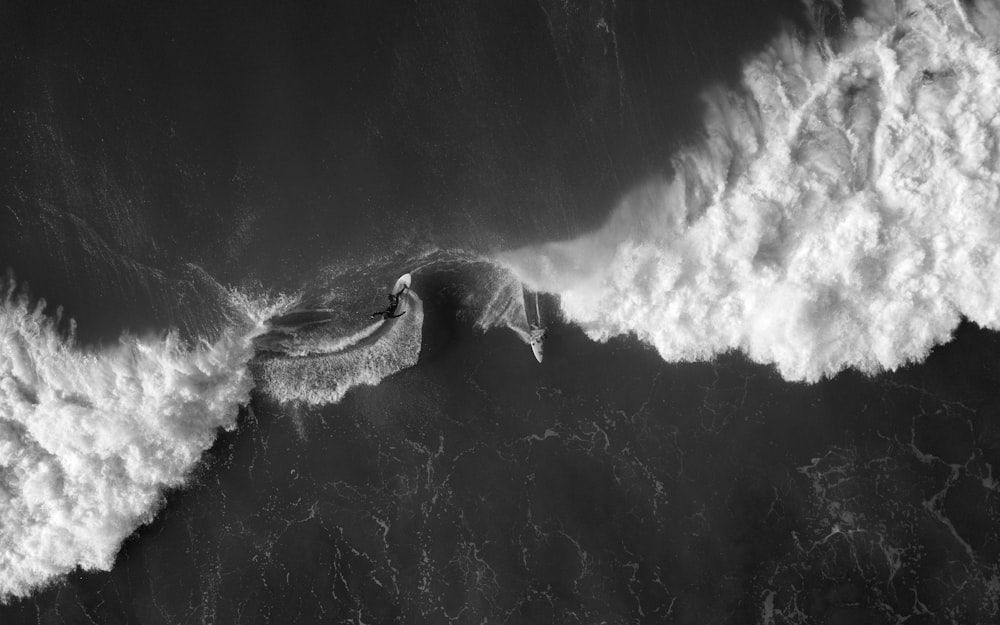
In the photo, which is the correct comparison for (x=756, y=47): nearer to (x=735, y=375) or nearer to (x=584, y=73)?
(x=584, y=73)

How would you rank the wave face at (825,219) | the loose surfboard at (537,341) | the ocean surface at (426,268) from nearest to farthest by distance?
1. the wave face at (825,219)
2. the ocean surface at (426,268)
3. the loose surfboard at (537,341)

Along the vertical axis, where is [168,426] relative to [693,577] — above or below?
above

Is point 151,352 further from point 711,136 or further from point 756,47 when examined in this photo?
point 756,47

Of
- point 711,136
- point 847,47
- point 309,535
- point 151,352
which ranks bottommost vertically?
point 309,535

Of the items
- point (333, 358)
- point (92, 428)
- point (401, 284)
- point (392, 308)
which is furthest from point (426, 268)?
point (92, 428)

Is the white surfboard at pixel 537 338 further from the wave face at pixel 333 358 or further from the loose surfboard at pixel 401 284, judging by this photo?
the loose surfboard at pixel 401 284

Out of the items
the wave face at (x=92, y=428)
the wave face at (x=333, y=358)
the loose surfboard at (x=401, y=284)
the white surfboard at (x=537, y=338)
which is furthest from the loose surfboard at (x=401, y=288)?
the wave face at (x=92, y=428)

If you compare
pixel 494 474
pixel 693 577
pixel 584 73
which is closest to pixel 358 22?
pixel 584 73
